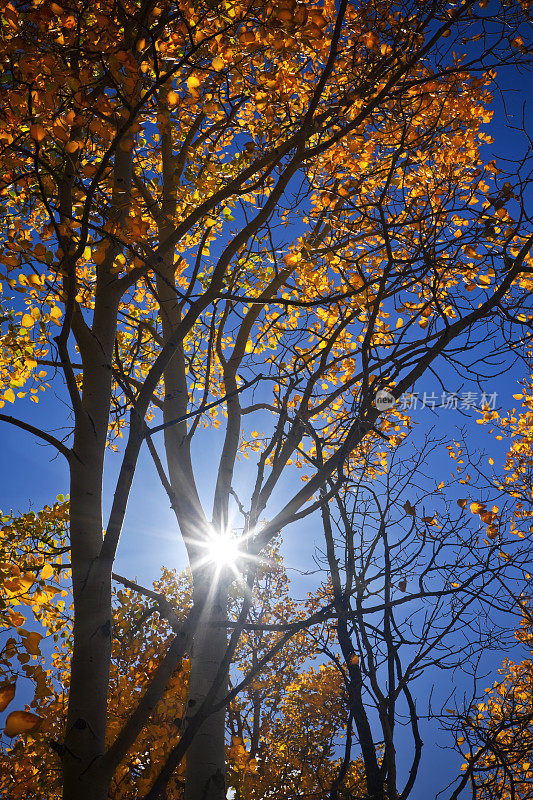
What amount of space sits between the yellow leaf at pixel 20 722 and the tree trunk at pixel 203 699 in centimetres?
115

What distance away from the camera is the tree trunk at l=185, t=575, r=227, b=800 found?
3426 mm

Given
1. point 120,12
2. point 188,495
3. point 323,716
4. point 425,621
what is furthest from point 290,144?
point 323,716

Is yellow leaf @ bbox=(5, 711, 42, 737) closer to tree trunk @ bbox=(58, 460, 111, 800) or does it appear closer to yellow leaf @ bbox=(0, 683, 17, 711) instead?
yellow leaf @ bbox=(0, 683, 17, 711)

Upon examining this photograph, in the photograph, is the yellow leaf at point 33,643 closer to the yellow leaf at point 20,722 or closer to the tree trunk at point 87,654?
the tree trunk at point 87,654

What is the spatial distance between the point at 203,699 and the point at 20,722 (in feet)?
6.43

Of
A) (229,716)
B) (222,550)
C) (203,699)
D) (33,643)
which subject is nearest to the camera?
(33,643)

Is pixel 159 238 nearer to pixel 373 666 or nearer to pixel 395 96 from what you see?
pixel 395 96

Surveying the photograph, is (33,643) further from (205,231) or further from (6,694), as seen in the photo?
(205,231)

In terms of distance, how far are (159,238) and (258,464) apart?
3139mm

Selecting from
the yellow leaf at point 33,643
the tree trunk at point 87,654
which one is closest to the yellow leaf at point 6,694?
the yellow leaf at point 33,643

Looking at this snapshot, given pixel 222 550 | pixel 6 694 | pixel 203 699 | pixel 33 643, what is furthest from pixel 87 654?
pixel 222 550

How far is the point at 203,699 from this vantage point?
369cm

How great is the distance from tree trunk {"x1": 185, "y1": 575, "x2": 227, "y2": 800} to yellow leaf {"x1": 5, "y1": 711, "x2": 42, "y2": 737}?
3.78 feet

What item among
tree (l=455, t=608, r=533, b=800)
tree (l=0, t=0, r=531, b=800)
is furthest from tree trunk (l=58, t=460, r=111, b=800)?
tree (l=455, t=608, r=533, b=800)
